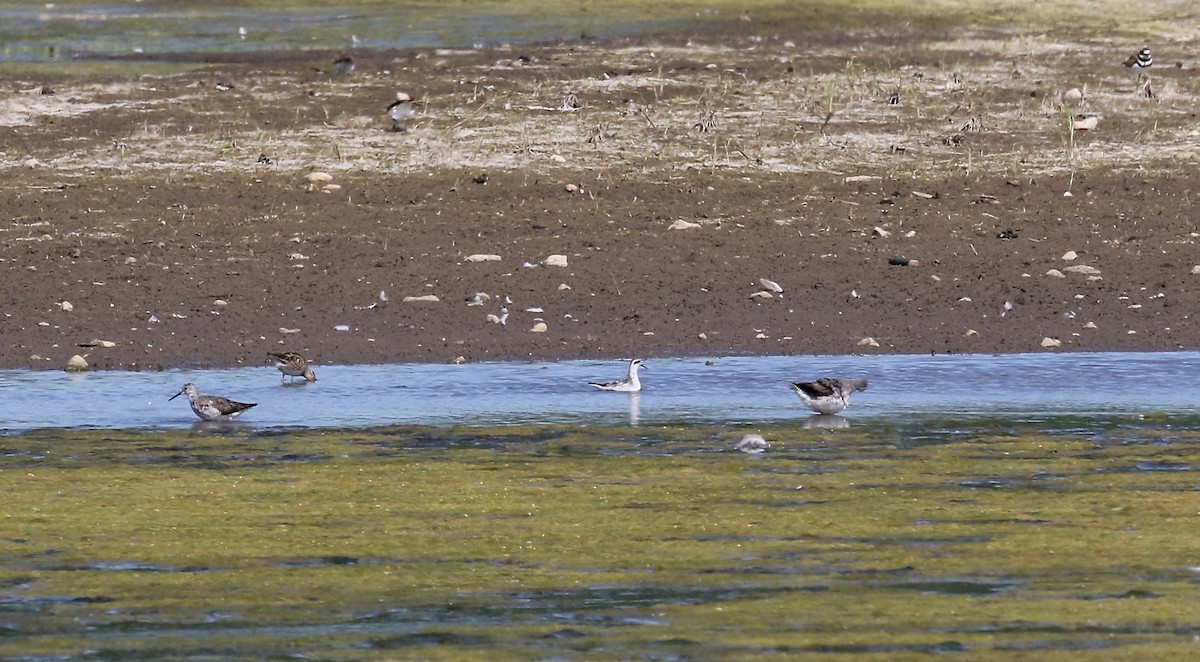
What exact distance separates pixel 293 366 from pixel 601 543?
14.4 ft

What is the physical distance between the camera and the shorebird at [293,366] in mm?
12062

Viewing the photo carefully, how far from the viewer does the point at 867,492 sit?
9039 mm

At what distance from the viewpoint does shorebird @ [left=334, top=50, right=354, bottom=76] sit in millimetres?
21492

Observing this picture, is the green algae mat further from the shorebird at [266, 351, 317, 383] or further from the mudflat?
the mudflat

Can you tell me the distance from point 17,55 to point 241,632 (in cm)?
1783

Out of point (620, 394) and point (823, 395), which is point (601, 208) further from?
point (823, 395)

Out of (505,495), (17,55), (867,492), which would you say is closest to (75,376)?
(505,495)

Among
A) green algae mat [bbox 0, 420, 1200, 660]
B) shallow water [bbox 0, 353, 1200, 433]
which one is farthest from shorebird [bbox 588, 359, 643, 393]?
green algae mat [bbox 0, 420, 1200, 660]

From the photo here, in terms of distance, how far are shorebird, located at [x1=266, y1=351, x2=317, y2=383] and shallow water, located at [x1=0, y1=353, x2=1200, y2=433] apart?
0.26 ft

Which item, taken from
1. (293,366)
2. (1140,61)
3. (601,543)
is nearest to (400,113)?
(293,366)

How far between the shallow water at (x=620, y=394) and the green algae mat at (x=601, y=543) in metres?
0.44

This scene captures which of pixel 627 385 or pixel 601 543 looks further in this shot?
pixel 627 385

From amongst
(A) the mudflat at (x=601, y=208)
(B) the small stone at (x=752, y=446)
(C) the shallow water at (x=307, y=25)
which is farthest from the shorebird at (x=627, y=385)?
(C) the shallow water at (x=307, y=25)

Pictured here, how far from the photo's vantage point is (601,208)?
16281mm
